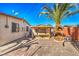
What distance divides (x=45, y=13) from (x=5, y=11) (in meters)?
1.13

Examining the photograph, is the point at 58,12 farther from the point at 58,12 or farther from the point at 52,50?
the point at 52,50

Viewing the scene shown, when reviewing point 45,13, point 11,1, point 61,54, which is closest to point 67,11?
point 45,13

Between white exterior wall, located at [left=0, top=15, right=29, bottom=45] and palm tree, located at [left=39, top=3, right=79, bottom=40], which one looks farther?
white exterior wall, located at [left=0, top=15, right=29, bottom=45]

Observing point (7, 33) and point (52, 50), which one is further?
point (7, 33)

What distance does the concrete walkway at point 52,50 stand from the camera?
5.17 metres

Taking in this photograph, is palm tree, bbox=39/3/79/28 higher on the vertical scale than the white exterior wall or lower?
higher

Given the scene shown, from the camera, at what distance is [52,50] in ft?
17.2

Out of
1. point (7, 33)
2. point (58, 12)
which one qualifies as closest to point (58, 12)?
point (58, 12)

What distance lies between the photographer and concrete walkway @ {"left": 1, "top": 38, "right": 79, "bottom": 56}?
203 inches

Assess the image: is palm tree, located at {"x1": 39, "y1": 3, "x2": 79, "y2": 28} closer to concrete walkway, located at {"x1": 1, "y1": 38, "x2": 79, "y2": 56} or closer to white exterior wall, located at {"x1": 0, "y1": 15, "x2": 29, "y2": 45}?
concrete walkway, located at {"x1": 1, "y1": 38, "x2": 79, "y2": 56}

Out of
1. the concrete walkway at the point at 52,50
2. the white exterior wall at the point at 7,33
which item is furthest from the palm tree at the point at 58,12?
the white exterior wall at the point at 7,33

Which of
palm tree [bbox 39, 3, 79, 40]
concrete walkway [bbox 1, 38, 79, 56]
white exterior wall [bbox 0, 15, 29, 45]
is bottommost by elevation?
concrete walkway [bbox 1, 38, 79, 56]

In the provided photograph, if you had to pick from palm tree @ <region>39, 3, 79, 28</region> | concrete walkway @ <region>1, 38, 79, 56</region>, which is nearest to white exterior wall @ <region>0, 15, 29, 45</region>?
concrete walkway @ <region>1, 38, 79, 56</region>

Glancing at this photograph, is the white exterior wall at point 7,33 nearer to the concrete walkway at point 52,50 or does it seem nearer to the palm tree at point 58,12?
the concrete walkway at point 52,50
